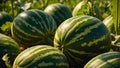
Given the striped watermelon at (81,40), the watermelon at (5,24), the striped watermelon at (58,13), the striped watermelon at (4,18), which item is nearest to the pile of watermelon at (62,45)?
the striped watermelon at (81,40)

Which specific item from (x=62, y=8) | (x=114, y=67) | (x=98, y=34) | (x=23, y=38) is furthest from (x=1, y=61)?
(x=62, y=8)

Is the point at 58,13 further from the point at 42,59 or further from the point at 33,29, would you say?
the point at 42,59

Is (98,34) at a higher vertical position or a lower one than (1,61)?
higher

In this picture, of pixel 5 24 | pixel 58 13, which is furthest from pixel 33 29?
pixel 58 13

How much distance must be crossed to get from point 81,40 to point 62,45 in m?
0.25

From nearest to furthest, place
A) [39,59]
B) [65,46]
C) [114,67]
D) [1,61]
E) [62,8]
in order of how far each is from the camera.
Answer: [114,67] < [39,59] < [65,46] < [1,61] < [62,8]

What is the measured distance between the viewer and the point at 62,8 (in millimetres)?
7266

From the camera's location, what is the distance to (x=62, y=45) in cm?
438

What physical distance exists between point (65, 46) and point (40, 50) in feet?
1.23

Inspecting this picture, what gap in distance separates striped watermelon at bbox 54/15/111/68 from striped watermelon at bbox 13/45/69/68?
0.78ft

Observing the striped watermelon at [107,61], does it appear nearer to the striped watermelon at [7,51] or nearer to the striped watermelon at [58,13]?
the striped watermelon at [7,51]

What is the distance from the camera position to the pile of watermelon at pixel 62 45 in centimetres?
399

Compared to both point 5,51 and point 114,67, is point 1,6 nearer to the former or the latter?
point 5,51

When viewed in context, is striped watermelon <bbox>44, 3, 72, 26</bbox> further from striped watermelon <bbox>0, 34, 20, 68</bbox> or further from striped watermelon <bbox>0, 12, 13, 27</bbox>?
striped watermelon <bbox>0, 34, 20, 68</bbox>
